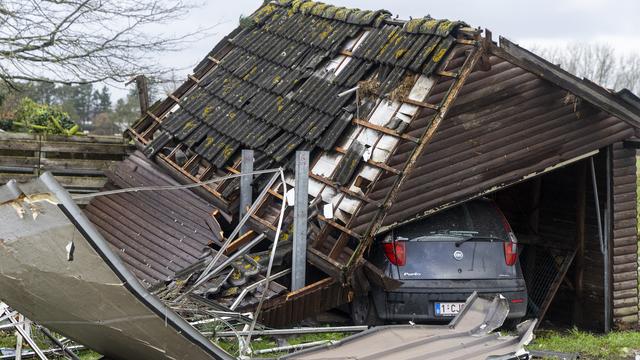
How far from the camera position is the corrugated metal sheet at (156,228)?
10.9 metres

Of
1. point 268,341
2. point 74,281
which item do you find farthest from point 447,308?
point 74,281

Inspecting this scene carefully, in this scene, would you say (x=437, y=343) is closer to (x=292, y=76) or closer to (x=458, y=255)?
(x=458, y=255)

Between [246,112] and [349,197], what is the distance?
343cm

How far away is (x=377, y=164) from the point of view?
10.2 metres

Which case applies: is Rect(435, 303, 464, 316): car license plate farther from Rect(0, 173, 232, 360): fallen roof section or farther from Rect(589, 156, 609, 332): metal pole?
Rect(0, 173, 232, 360): fallen roof section

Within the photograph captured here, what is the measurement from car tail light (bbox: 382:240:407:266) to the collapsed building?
482 mm

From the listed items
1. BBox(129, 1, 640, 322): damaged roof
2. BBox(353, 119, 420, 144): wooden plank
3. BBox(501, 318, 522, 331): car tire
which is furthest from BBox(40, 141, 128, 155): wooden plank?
BBox(501, 318, 522, 331): car tire

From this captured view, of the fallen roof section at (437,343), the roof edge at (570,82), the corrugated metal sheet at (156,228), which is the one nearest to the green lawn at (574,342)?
the fallen roof section at (437,343)

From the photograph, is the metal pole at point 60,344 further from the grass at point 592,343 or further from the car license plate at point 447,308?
the grass at point 592,343

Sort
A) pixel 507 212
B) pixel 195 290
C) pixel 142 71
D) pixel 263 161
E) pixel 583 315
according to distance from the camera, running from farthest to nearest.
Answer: pixel 142 71 < pixel 507 212 < pixel 583 315 < pixel 263 161 < pixel 195 290

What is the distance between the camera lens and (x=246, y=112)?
13125 millimetres

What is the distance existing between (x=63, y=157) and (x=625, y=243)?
927 centimetres

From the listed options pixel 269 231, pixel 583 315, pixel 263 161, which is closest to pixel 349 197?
pixel 269 231

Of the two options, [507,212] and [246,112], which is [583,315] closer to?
[507,212]
